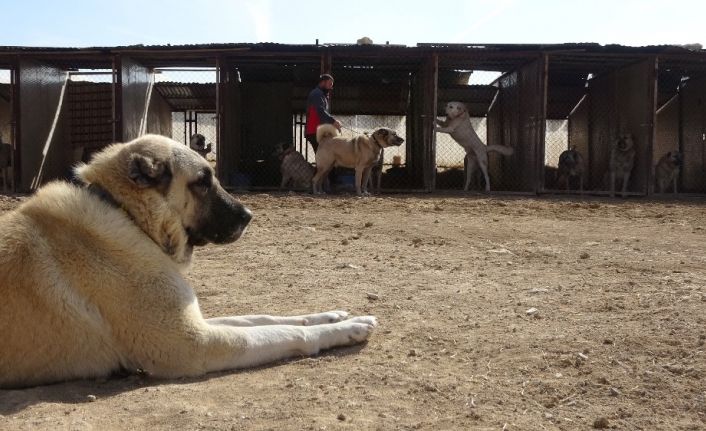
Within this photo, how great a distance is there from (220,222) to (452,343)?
1346 millimetres

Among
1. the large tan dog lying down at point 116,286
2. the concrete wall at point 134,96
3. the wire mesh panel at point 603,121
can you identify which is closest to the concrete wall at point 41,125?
the concrete wall at point 134,96

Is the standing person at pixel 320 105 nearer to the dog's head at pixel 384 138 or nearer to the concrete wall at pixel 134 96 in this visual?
the dog's head at pixel 384 138

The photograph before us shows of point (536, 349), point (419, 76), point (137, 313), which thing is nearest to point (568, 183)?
point (419, 76)

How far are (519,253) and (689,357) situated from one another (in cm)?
315

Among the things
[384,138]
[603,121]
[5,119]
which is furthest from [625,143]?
[5,119]

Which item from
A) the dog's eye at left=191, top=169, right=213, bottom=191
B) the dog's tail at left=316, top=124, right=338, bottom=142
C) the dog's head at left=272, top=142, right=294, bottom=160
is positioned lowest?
the dog's eye at left=191, top=169, right=213, bottom=191

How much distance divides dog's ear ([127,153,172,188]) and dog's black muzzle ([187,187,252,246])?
342 mm

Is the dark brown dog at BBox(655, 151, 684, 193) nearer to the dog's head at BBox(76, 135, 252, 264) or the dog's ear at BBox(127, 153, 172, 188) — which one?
the dog's head at BBox(76, 135, 252, 264)

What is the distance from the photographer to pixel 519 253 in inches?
242

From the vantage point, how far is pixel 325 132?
12.5 m

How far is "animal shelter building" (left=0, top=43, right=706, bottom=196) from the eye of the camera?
13.3 m

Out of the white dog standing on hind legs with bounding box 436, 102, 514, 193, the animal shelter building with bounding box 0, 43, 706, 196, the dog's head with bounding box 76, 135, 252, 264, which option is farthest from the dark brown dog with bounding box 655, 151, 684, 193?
the dog's head with bounding box 76, 135, 252, 264

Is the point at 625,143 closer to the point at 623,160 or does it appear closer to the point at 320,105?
the point at 623,160

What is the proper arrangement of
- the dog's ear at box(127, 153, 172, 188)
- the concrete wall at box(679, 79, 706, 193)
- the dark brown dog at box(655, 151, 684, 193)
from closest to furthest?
the dog's ear at box(127, 153, 172, 188) < the dark brown dog at box(655, 151, 684, 193) < the concrete wall at box(679, 79, 706, 193)
